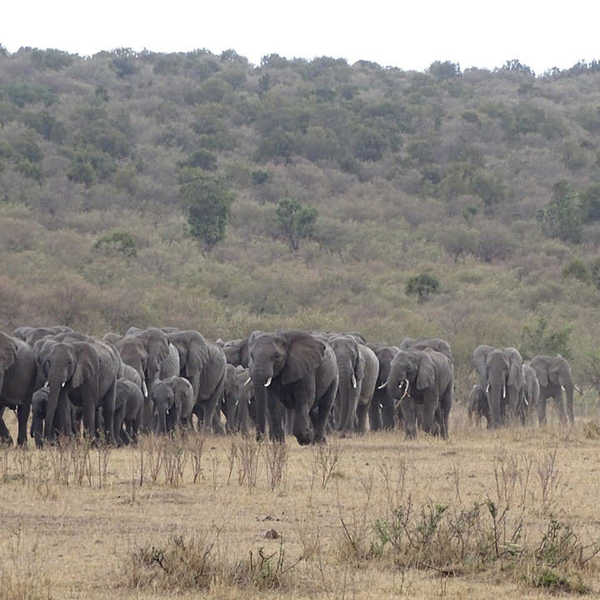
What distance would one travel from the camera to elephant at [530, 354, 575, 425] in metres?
32.0

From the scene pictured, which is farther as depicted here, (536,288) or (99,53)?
(99,53)

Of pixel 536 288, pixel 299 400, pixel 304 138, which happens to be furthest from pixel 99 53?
A: pixel 299 400

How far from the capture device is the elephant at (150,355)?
77.2 ft

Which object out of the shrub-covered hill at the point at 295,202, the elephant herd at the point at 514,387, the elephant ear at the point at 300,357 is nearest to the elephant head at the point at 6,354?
the elephant ear at the point at 300,357

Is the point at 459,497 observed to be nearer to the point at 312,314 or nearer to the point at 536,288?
the point at 312,314

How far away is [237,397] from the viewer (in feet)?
85.4

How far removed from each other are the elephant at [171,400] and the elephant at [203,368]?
177cm

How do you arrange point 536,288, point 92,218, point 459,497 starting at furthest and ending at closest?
point 92,218
point 536,288
point 459,497

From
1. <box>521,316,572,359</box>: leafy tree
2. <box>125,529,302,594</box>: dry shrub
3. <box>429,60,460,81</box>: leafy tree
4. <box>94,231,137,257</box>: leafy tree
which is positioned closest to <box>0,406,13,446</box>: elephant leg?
<box>125,529,302,594</box>: dry shrub

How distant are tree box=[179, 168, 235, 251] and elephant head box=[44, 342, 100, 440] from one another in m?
40.9

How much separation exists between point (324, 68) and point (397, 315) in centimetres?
6630

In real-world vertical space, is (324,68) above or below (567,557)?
above

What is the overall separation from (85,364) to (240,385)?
655 centimetres

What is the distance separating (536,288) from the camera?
54.5 metres
